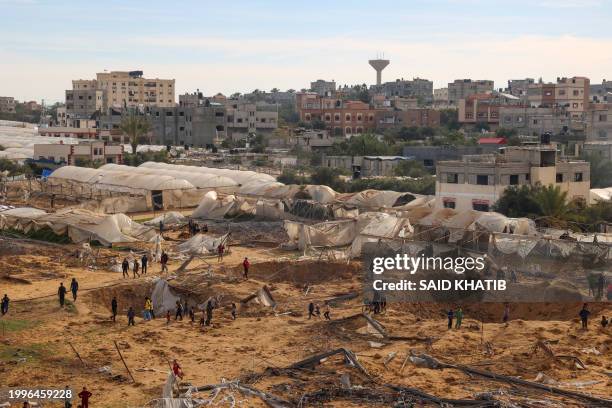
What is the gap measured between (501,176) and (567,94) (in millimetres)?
65769

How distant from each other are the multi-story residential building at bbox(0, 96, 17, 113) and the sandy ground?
125m

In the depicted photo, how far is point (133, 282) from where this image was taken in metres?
25.0

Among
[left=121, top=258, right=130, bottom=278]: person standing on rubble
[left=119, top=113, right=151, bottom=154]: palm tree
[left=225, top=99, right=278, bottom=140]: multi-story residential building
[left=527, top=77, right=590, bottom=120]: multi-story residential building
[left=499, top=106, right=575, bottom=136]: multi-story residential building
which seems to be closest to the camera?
[left=121, top=258, right=130, bottom=278]: person standing on rubble

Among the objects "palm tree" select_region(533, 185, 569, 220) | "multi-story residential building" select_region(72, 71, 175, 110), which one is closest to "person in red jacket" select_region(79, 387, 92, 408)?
"palm tree" select_region(533, 185, 569, 220)

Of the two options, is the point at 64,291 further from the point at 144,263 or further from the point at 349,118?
the point at 349,118

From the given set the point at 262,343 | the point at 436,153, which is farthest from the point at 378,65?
the point at 262,343

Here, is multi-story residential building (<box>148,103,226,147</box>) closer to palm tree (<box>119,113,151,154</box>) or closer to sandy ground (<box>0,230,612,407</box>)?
palm tree (<box>119,113,151,154</box>)

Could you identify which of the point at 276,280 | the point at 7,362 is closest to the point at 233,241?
the point at 276,280

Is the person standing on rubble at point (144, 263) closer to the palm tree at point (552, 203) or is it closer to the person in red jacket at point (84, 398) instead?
the person in red jacket at point (84, 398)

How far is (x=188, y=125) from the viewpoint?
83000 millimetres

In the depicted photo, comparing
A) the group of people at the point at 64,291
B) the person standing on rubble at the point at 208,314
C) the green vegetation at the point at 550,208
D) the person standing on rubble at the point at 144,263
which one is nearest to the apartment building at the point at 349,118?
the green vegetation at the point at 550,208

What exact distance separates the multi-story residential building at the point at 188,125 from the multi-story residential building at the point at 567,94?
1330 inches

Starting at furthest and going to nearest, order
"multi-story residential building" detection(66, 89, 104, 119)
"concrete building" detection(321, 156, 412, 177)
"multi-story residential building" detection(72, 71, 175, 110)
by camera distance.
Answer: "multi-story residential building" detection(72, 71, 175, 110)
"multi-story residential building" detection(66, 89, 104, 119)
"concrete building" detection(321, 156, 412, 177)

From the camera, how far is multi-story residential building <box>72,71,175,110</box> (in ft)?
399
